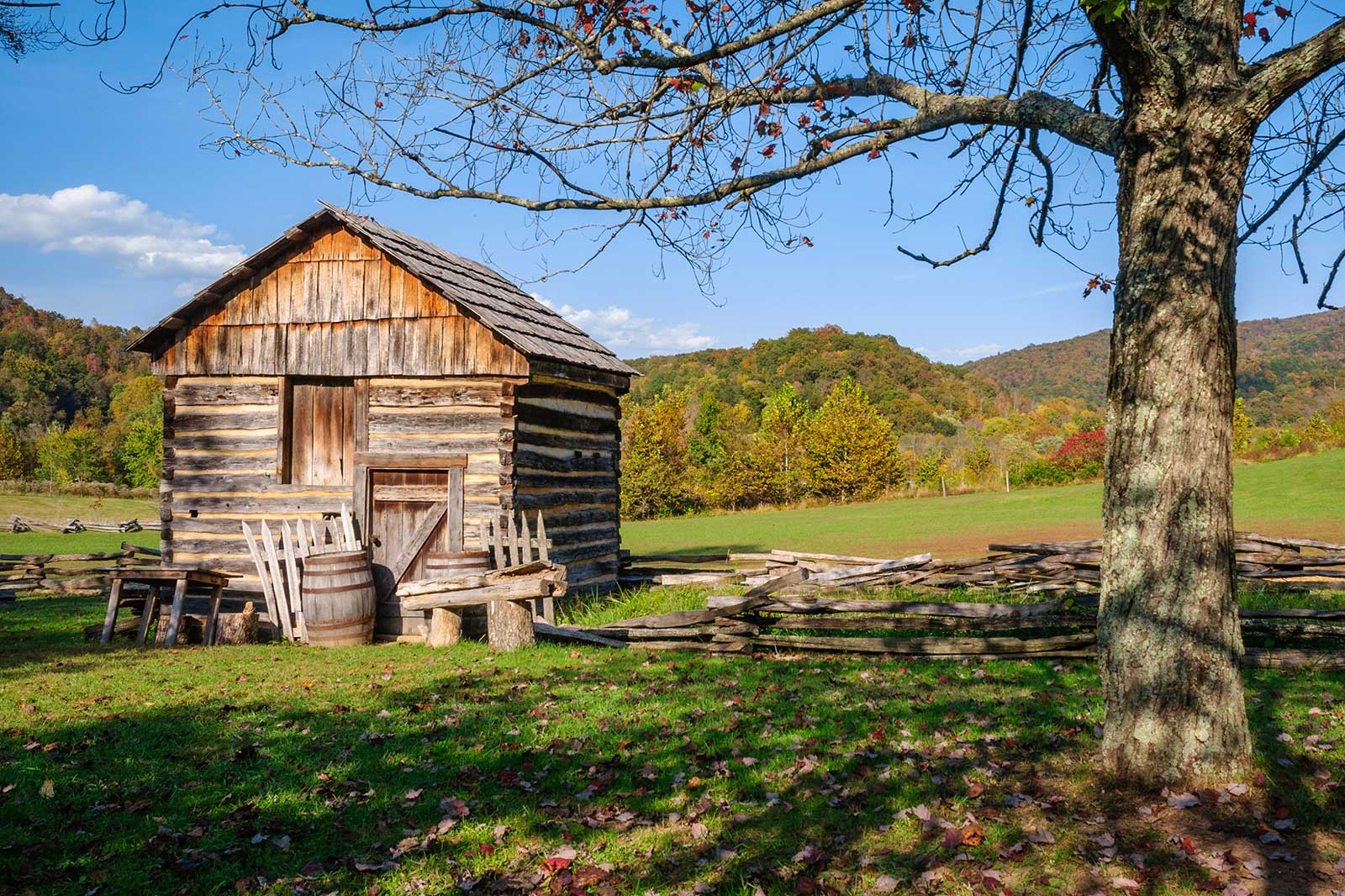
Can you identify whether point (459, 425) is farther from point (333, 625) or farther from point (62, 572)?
point (62, 572)

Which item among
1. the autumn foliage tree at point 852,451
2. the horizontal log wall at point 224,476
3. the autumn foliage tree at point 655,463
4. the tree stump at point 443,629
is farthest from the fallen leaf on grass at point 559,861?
the autumn foliage tree at point 852,451

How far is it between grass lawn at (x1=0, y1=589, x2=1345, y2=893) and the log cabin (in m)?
4.46

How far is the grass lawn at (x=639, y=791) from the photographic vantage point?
13.3 ft

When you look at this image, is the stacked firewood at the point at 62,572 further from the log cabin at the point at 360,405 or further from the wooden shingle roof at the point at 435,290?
the wooden shingle roof at the point at 435,290

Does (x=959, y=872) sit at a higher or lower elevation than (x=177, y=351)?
lower

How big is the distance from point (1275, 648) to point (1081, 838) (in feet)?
18.8

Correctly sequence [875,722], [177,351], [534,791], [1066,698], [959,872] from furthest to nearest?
[177,351], [1066,698], [875,722], [534,791], [959,872]

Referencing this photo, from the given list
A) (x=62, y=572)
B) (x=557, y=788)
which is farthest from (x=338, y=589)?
(x=62, y=572)

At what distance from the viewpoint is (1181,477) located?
4598mm

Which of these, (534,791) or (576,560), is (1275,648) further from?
(576,560)

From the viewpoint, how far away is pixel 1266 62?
15.4 ft

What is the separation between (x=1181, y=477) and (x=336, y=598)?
9.85 meters

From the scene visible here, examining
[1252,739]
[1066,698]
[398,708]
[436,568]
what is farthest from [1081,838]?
[436,568]

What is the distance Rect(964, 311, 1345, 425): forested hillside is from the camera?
69.9m
